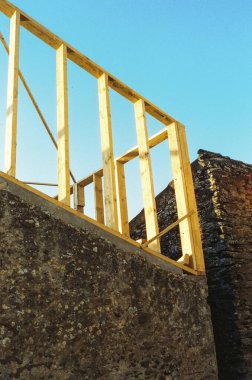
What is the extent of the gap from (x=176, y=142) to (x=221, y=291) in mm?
2553

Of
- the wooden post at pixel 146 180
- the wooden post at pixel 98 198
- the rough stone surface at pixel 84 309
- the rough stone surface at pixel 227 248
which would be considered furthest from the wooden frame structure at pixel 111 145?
the rough stone surface at pixel 227 248

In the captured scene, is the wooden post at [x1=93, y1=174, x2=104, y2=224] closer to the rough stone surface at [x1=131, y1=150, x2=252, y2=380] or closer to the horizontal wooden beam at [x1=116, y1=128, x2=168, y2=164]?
the horizontal wooden beam at [x1=116, y1=128, x2=168, y2=164]

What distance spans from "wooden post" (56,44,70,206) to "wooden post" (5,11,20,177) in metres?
0.53

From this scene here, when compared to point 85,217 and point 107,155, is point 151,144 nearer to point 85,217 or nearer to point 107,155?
point 107,155

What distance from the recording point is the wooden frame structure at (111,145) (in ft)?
12.0

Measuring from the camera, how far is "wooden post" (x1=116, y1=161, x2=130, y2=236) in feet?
17.4

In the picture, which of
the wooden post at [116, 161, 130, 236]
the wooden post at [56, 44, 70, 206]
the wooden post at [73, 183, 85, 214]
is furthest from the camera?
the wooden post at [73, 183, 85, 214]

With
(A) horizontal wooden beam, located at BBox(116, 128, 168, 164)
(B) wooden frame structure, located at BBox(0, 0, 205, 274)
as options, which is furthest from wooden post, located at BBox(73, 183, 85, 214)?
(B) wooden frame structure, located at BBox(0, 0, 205, 274)

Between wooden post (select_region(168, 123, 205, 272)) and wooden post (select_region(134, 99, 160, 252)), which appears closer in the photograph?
wooden post (select_region(134, 99, 160, 252))

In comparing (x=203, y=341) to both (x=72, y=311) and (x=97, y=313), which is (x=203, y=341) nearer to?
(x=97, y=313)

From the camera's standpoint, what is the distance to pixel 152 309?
12.1 ft

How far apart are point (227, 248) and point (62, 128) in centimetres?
350

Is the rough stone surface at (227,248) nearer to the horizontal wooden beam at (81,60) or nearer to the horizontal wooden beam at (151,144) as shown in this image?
the horizontal wooden beam at (151,144)

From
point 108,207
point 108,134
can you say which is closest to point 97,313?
point 108,207
